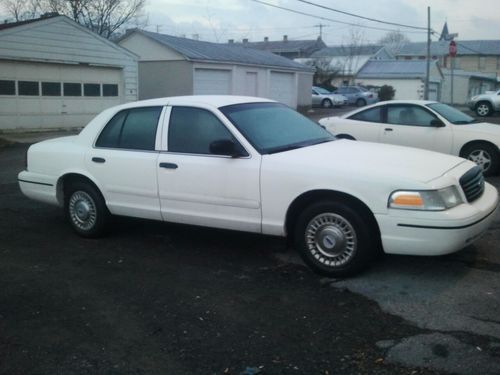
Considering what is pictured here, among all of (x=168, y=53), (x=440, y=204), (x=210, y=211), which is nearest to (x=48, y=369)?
(x=210, y=211)

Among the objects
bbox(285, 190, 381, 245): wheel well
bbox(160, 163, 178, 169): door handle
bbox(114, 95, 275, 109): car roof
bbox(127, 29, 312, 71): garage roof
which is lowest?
bbox(285, 190, 381, 245): wheel well

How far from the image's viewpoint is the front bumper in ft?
15.0

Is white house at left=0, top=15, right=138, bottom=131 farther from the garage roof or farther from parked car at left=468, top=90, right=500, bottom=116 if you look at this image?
parked car at left=468, top=90, right=500, bottom=116

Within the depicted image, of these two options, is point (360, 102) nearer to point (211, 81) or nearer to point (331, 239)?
point (211, 81)

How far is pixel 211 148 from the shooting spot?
17.5ft

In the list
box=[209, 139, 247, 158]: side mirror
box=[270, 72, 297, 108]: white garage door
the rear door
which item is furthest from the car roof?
box=[270, 72, 297, 108]: white garage door

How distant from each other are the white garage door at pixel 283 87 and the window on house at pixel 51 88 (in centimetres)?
1274

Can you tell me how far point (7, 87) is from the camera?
60.4 ft

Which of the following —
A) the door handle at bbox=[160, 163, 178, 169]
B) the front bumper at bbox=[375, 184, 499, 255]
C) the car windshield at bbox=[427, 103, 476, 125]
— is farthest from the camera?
the car windshield at bbox=[427, 103, 476, 125]

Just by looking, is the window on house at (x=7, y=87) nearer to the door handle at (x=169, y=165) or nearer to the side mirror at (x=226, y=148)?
the door handle at (x=169, y=165)

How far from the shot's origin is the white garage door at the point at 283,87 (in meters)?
30.3

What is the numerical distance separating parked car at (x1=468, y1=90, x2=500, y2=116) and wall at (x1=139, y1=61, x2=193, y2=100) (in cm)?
1442

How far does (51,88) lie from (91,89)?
5.82ft

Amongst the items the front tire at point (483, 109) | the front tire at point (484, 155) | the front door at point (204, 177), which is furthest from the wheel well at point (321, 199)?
the front tire at point (483, 109)
